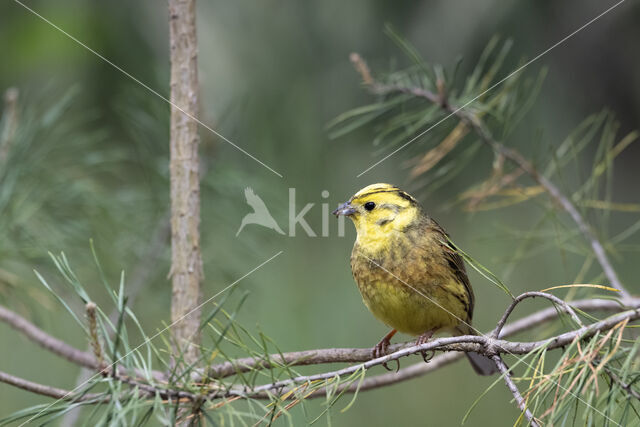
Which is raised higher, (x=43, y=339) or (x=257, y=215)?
(x=257, y=215)

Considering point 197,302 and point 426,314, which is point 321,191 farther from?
point 197,302

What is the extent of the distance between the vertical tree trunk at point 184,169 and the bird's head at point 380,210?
0.49 metres

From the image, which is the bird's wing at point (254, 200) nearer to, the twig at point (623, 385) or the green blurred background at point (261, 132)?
the green blurred background at point (261, 132)

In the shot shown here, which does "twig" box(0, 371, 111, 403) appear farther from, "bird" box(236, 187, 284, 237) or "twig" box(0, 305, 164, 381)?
"bird" box(236, 187, 284, 237)

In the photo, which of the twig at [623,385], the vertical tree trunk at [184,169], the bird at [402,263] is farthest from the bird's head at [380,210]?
the twig at [623,385]

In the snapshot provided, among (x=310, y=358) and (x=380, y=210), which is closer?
(x=310, y=358)

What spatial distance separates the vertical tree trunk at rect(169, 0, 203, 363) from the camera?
1716 millimetres

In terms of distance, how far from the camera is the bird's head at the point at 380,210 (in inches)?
80.0

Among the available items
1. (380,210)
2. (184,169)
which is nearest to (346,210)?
(380,210)

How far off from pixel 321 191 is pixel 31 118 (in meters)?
1.15

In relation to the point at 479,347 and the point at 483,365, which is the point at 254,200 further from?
the point at 479,347

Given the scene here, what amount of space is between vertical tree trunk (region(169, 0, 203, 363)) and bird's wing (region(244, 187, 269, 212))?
38.1 inches

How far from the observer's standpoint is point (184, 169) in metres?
1.72

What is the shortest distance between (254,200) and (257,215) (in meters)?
0.16
